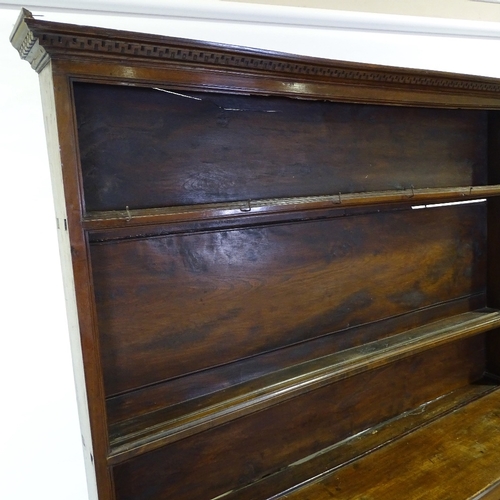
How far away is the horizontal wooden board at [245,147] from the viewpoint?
877 mm

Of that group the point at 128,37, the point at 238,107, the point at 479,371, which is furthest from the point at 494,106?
the point at 128,37

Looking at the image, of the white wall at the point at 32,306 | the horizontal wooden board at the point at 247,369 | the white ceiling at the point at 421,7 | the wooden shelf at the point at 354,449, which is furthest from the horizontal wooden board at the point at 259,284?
the white ceiling at the point at 421,7

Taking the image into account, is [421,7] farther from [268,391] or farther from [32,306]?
[32,306]

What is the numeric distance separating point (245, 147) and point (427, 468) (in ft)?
3.12

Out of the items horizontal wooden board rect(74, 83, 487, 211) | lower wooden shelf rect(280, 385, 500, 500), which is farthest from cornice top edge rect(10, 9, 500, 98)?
lower wooden shelf rect(280, 385, 500, 500)

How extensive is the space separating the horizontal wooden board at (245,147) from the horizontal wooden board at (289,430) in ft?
1.83

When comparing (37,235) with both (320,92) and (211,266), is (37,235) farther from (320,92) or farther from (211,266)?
(320,92)

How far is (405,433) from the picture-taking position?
135cm

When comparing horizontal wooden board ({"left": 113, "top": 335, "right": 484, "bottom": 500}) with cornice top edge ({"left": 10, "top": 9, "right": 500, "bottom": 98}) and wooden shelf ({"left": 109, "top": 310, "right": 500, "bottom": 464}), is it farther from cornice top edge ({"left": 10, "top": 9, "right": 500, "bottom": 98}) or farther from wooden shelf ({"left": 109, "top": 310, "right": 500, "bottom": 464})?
cornice top edge ({"left": 10, "top": 9, "right": 500, "bottom": 98})

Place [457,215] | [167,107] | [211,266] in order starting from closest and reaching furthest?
1. [167,107]
2. [211,266]
3. [457,215]

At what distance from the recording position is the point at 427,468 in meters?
1.19

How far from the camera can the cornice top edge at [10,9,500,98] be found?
2.29ft

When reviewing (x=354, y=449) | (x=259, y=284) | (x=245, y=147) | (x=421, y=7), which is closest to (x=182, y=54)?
(x=245, y=147)

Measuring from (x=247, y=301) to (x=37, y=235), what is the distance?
0.49 m
